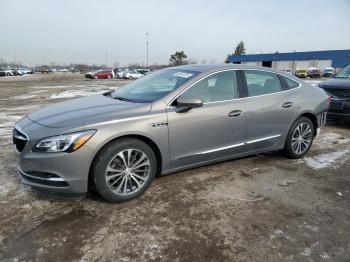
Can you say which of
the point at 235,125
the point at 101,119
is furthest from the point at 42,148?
the point at 235,125

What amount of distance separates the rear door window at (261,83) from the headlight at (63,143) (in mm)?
2485

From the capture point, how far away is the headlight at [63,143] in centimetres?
324

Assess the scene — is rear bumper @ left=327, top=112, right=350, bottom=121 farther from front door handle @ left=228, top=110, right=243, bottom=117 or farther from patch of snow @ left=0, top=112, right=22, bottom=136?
patch of snow @ left=0, top=112, right=22, bottom=136

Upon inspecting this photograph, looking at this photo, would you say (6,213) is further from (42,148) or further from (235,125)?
(235,125)

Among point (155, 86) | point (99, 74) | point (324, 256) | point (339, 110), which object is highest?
point (155, 86)

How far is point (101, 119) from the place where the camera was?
3.45 meters

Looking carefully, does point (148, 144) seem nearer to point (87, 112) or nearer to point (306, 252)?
point (87, 112)

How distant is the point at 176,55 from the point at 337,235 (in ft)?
275

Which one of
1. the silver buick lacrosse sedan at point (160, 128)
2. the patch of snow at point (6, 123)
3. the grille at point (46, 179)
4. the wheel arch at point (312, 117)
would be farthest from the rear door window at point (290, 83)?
the patch of snow at point (6, 123)

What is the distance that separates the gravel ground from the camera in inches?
109

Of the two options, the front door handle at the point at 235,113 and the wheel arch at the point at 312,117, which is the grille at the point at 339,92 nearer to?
the wheel arch at the point at 312,117

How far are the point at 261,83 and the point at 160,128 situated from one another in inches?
75.0

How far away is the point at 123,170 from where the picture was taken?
359 centimetres

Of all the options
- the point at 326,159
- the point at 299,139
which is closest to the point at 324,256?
the point at 299,139
